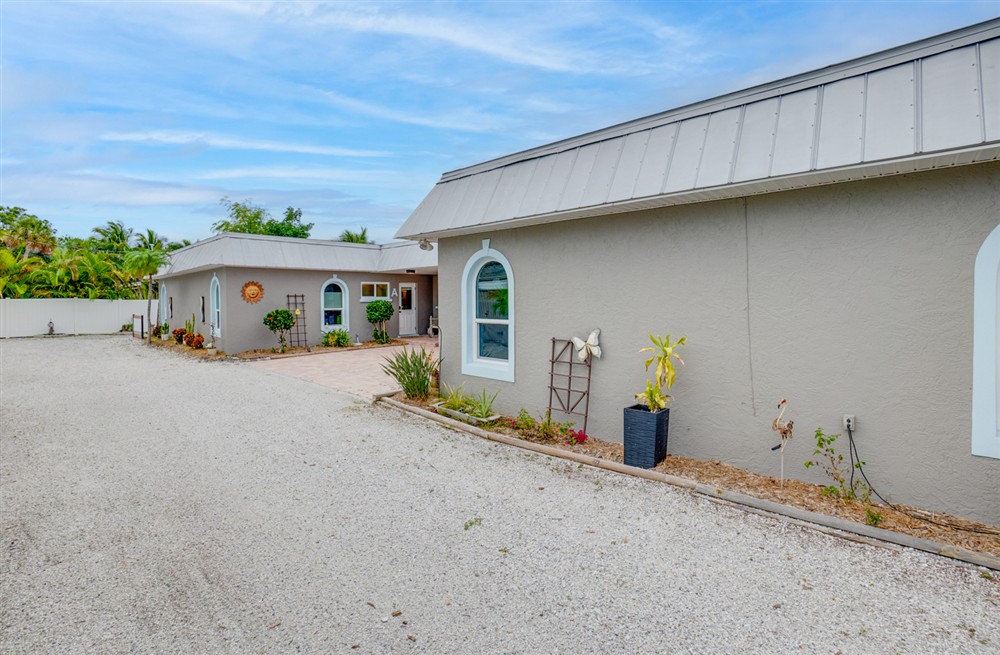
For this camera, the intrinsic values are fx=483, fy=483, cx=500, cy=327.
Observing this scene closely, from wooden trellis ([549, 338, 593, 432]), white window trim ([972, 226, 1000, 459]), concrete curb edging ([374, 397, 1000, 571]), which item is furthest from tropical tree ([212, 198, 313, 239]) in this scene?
white window trim ([972, 226, 1000, 459])

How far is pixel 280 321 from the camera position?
14.3 m

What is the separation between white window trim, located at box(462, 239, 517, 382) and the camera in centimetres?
660

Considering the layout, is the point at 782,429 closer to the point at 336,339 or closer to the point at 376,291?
the point at 336,339

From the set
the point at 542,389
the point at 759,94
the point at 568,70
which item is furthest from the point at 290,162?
the point at 759,94

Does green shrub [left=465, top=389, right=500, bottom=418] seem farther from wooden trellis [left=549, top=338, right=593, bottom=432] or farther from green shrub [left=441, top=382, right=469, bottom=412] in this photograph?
wooden trellis [left=549, top=338, right=593, bottom=432]

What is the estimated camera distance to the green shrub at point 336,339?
15.9 metres

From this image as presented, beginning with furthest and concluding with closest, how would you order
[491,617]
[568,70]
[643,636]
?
[568,70] < [491,617] < [643,636]

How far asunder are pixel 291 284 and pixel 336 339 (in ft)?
7.34

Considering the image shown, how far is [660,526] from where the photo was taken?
12.0 feet

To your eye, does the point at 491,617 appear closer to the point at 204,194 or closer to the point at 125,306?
the point at 125,306

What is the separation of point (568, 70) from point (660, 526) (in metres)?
8.27

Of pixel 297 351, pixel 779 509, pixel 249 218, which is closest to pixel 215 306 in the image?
pixel 297 351

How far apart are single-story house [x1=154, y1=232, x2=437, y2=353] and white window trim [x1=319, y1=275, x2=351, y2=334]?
0.03 meters

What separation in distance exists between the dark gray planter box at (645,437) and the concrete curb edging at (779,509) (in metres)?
0.11
